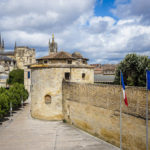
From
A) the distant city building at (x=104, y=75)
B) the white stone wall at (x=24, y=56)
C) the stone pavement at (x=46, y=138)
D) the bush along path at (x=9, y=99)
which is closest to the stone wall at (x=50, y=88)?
the stone pavement at (x=46, y=138)

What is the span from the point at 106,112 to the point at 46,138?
572 cm

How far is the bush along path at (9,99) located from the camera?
21.9 meters

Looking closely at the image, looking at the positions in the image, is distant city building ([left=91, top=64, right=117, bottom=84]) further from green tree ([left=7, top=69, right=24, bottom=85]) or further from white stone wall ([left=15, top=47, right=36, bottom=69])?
white stone wall ([left=15, top=47, right=36, bottom=69])

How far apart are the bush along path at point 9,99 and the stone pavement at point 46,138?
1.98m

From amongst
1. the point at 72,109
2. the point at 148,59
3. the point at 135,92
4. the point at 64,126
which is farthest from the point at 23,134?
the point at 148,59

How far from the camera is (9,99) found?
25344 millimetres

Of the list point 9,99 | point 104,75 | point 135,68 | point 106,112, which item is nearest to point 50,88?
point 9,99

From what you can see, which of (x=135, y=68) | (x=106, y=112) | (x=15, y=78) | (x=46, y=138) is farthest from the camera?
(x=15, y=78)

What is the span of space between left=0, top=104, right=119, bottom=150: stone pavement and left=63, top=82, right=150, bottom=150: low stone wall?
919 millimetres

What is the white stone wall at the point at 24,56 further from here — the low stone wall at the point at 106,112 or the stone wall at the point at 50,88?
the low stone wall at the point at 106,112

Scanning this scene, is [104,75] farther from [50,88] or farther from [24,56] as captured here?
[24,56]

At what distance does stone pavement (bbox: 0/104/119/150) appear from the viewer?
14.4 metres

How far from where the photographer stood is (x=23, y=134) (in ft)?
57.1

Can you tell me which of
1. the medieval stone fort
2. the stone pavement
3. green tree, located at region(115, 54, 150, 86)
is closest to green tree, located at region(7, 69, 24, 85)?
the medieval stone fort
